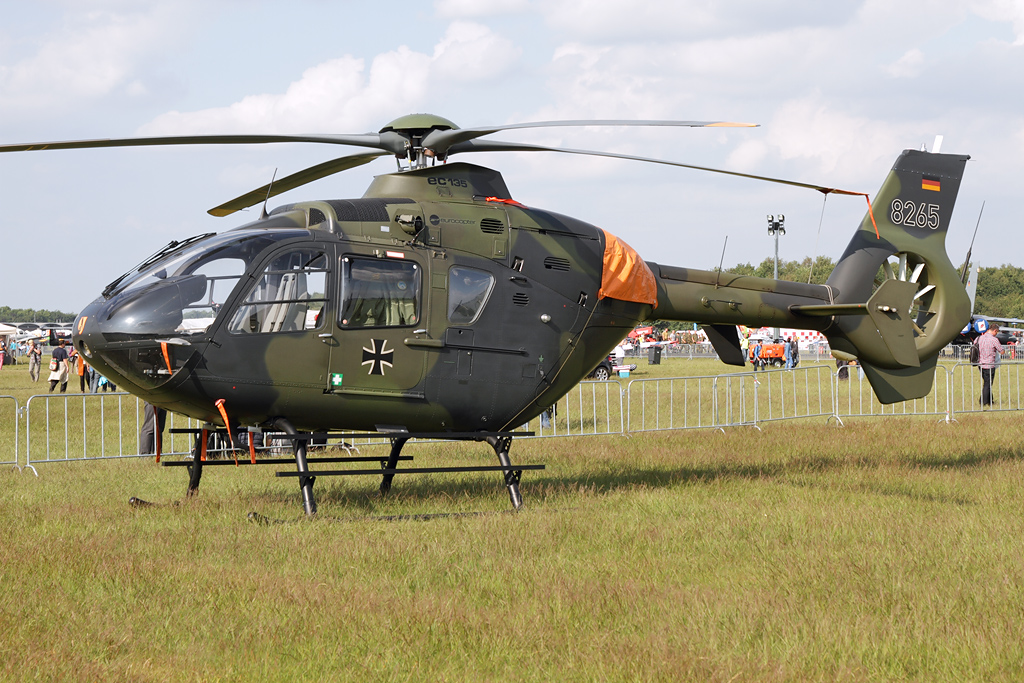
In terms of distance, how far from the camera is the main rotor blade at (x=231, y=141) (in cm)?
787

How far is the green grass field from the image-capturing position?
4867 millimetres

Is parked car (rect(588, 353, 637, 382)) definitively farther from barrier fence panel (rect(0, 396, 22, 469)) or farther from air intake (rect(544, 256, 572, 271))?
air intake (rect(544, 256, 572, 271))

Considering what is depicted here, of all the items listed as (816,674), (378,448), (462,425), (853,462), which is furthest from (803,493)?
(378,448)

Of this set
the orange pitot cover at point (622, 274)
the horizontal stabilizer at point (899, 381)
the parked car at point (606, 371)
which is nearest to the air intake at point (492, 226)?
the orange pitot cover at point (622, 274)

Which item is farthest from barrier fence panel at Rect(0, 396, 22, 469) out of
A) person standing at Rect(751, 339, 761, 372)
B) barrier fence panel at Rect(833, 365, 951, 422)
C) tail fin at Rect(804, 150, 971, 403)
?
person standing at Rect(751, 339, 761, 372)

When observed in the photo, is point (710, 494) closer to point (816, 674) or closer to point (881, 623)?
point (881, 623)

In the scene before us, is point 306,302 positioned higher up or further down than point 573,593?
higher up

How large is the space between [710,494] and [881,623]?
15.2 feet

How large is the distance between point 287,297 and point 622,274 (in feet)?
11.7

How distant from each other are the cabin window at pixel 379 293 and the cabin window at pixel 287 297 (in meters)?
0.22

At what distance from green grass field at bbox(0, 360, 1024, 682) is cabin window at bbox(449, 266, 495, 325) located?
6.29ft

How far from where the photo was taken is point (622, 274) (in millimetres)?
9859

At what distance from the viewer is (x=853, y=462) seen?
12375mm

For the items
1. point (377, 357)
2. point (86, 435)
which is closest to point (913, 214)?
point (377, 357)
